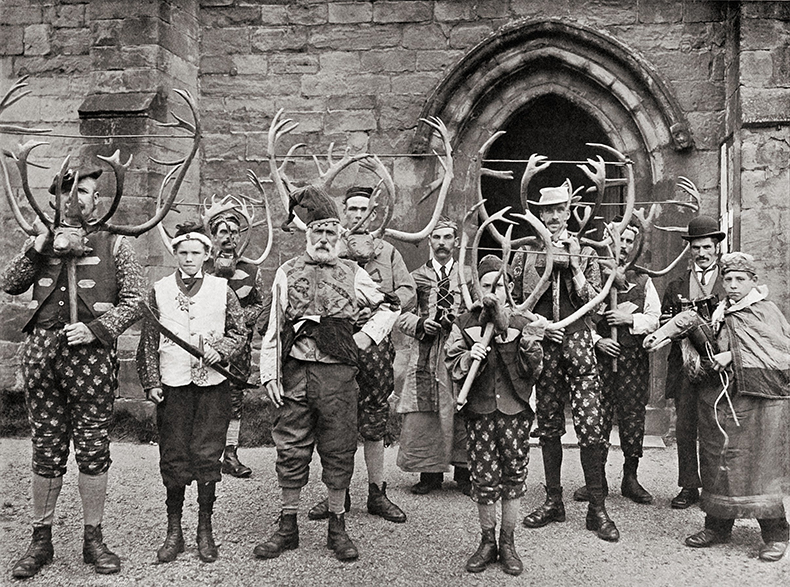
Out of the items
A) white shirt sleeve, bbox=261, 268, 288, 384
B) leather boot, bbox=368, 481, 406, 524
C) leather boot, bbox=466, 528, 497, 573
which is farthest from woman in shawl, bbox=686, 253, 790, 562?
white shirt sleeve, bbox=261, 268, 288, 384

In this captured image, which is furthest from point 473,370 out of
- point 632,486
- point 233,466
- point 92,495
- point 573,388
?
point 233,466

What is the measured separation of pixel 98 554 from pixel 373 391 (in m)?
1.90

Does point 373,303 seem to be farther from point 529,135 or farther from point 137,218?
point 529,135

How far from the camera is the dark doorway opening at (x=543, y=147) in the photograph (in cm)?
864

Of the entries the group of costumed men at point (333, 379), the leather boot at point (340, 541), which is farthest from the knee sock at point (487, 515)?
the leather boot at point (340, 541)

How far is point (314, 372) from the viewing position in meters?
4.40

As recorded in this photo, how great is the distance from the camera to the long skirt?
15.0 ft

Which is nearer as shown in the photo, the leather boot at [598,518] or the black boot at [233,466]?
the leather boot at [598,518]

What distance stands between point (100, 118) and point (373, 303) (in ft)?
13.7

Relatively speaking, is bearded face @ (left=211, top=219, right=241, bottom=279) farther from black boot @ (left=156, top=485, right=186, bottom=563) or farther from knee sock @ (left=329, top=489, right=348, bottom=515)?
knee sock @ (left=329, top=489, right=348, bottom=515)

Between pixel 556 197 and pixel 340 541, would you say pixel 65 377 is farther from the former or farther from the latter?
pixel 556 197

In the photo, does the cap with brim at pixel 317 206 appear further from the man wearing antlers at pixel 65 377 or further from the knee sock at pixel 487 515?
the knee sock at pixel 487 515

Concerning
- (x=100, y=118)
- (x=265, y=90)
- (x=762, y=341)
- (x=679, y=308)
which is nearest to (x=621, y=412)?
(x=679, y=308)

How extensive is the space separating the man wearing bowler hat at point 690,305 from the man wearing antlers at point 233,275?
10.2ft
